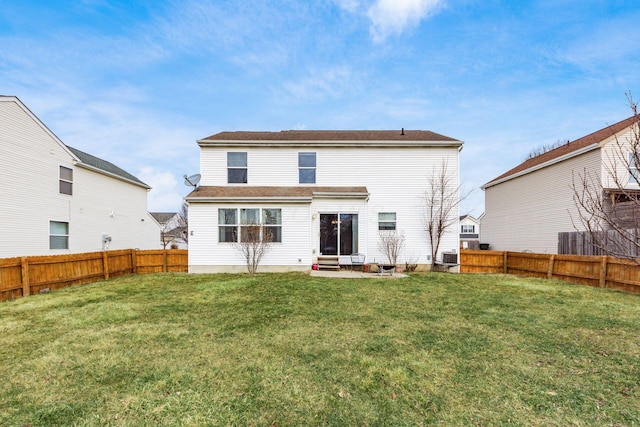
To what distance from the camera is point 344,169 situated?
13.5 m

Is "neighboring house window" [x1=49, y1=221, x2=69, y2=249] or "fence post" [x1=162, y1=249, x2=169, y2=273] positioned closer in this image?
"fence post" [x1=162, y1=249, x2=169, y2=273]

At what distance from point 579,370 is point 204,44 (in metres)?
17.1

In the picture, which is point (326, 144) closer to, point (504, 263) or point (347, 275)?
point (347, 275)

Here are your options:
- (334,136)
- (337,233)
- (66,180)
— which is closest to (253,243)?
(337,233)

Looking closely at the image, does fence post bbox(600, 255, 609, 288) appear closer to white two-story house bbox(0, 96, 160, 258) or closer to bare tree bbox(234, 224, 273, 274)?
bare tree bbox(234, 224, 273, 274)

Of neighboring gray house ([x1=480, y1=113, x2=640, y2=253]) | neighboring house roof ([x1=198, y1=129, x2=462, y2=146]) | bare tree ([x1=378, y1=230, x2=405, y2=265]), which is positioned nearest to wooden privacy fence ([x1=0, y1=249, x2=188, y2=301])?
neighboring house roof ([x1=198, y1=129, x2=462, y2=146])

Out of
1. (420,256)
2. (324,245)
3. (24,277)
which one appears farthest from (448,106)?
(24,277)

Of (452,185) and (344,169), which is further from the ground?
(344,169)

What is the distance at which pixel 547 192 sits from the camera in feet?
52.4

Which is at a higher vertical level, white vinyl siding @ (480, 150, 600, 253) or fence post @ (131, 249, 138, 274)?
white vinyl siding @ (480, 150, 600, 253)

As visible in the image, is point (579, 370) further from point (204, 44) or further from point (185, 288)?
point (204, 44)

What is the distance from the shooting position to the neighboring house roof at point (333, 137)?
518 inches

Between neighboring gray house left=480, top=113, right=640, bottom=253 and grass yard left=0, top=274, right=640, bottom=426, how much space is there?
330 inches

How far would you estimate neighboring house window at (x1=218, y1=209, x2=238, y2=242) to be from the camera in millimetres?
12211
